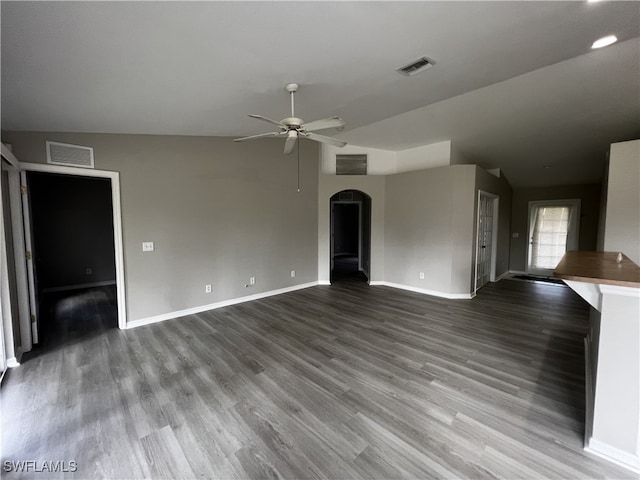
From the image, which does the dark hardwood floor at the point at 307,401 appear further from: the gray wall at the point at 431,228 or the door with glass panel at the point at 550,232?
the door with glass panel at the point at 550,232

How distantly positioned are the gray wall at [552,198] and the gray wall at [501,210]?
0.37 meters

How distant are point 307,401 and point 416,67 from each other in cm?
312

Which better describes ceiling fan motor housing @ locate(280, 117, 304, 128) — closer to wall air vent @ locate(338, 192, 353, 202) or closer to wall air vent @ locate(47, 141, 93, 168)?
wall air vent @ locate(47, 141, 93, 168)

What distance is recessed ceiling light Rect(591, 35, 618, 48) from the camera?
2.19 meters

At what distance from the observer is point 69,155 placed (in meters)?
3.16

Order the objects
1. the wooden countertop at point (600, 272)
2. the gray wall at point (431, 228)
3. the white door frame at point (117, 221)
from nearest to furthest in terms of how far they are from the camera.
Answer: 1. the wooden countertop at point (600, 272)
2. the white door frame at point (117, 221)
3. the gray wall at point (431, 228)

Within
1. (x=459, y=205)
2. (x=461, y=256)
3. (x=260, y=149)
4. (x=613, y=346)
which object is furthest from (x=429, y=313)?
(x=260, y=149)

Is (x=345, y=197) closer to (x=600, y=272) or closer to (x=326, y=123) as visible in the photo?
(x=326, y=123)

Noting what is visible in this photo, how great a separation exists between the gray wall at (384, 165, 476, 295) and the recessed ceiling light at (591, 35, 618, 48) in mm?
2459

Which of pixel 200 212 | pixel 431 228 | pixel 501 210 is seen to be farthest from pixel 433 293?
pixel 200 212

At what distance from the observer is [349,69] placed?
7.93 ft

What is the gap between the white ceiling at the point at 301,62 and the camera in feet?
5.49

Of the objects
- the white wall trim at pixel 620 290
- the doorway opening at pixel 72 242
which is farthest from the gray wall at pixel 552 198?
the doorway opening at pixel 72 242

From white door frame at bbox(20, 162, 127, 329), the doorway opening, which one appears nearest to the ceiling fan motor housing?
white door frame at bbox(20, 162, 127, 329)
